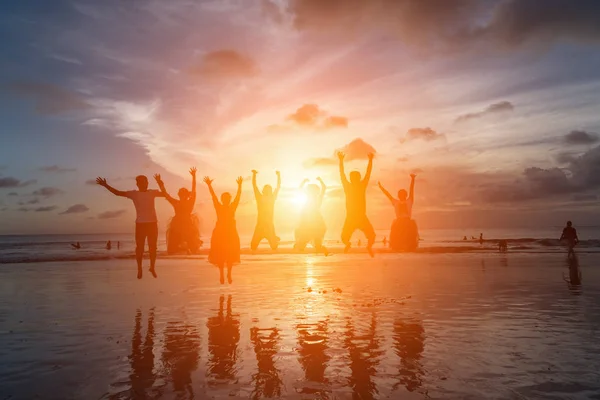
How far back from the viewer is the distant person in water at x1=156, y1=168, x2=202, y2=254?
17.2 meters

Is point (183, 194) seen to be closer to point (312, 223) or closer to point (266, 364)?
point (312, 223)

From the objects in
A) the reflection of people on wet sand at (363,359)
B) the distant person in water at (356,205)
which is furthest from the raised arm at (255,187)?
the reflection of people on wet sand at (363,359)

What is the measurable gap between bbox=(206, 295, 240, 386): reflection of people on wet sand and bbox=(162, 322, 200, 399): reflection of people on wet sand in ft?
1.13

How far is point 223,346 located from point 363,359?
130 inches

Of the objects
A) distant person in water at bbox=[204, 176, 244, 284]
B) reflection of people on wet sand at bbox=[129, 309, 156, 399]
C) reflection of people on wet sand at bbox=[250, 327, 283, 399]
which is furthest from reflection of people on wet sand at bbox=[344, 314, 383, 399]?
distant person in water at bbox=[204, 176, 244, 284]

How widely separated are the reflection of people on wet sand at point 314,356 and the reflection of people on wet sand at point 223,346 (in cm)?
136

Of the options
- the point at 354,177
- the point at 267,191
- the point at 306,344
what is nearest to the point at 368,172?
the point at 354,177

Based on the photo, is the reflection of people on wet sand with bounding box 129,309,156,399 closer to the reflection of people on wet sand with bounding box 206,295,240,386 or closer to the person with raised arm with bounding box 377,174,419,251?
the reflection of people on wet sand with bounding box 206,295,240,386

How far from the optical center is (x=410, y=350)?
387 inches

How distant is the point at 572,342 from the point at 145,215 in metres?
12.5

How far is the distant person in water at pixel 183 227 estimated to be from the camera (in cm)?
1717

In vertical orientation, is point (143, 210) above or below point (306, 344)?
above

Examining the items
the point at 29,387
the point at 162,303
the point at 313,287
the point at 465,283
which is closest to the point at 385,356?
the point at 29,387

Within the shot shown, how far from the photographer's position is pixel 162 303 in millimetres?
17438
